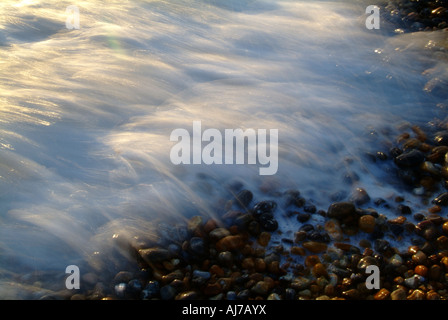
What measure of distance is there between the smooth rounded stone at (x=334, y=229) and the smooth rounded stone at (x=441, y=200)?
89 centimetres

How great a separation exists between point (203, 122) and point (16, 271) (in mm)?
2233

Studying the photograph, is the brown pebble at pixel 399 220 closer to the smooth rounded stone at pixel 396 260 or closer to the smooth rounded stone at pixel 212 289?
the smooth rounded stone at pixel 396 260

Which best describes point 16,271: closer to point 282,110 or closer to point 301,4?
point 282,110

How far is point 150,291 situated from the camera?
2680mm

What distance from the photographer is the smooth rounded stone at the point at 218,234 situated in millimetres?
2969

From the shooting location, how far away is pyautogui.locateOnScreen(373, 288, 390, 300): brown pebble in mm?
2552

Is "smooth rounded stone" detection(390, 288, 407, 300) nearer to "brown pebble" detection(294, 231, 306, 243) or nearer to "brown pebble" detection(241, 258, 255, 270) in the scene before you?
"brown pebble" detection(294, 231, 306, 243)

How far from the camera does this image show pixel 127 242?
9.79ft

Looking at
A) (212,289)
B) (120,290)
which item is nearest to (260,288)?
(212,289)

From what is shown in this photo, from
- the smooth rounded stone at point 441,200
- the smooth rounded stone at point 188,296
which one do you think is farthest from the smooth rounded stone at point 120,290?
the smooth rounded stone at point 441,200

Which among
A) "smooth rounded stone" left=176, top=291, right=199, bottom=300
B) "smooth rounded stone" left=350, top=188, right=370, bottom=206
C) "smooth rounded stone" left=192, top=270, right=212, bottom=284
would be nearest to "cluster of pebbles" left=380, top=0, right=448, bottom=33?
"smooth rounded stone" left=350, top=188, right=370, bottom=206

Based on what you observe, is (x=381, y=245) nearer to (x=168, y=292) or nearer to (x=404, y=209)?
(x=404, y=209)

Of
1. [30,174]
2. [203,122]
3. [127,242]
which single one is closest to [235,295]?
[127,242]

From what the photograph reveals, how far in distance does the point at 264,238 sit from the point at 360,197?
0.96 metres
